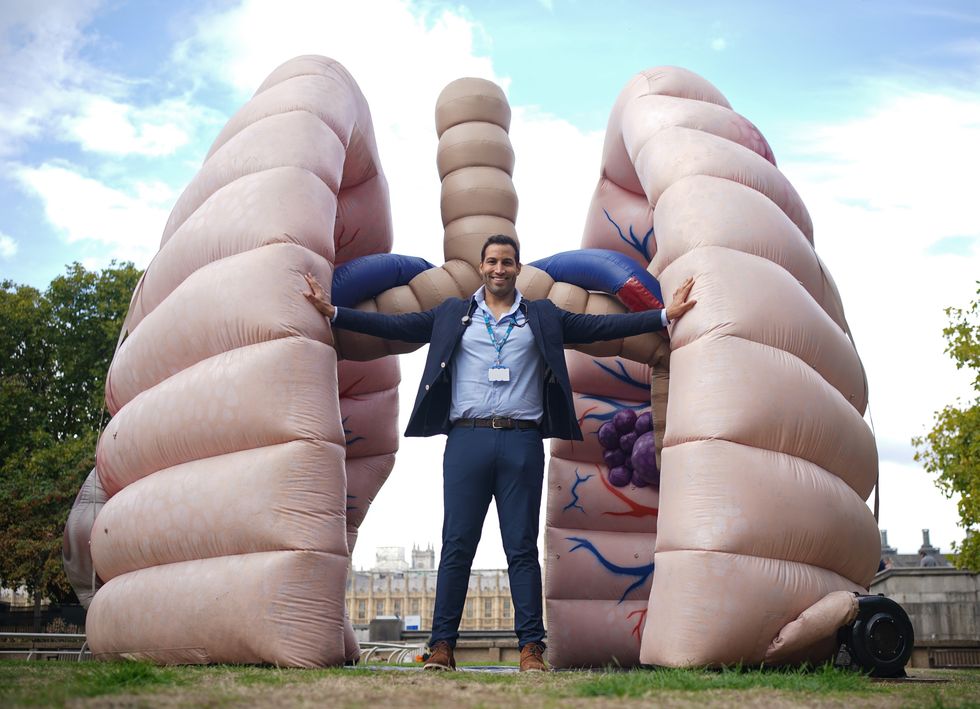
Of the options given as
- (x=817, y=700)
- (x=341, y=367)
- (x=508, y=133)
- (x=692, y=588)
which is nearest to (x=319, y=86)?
(x=508, y=133)

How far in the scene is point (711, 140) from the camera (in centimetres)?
576

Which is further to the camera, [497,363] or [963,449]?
[963,449]

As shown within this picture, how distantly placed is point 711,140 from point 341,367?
3187 mm

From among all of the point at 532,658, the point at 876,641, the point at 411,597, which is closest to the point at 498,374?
the point at 532,658

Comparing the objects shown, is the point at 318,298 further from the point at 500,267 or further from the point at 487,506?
the point at 487,506

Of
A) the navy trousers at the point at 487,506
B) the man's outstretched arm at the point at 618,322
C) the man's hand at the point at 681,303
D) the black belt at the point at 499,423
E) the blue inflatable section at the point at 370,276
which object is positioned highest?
the blue inflatable section at the point at 370,276

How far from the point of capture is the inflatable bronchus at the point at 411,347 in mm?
4344

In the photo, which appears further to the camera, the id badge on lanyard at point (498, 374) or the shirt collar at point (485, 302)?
the shirt collar at point (485, 302)

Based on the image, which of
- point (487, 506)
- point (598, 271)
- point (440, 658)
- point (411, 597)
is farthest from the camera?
point (411, 597)

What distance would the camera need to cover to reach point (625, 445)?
22.7 ft

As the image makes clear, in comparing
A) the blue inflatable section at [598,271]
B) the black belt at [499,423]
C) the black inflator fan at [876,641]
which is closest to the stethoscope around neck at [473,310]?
the black belt at [499,423]

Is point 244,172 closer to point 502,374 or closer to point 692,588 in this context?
point 502,374

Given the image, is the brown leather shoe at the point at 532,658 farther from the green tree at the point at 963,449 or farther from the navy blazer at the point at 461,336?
the green tree at the point at 963,449

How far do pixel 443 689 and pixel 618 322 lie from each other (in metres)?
2.30
